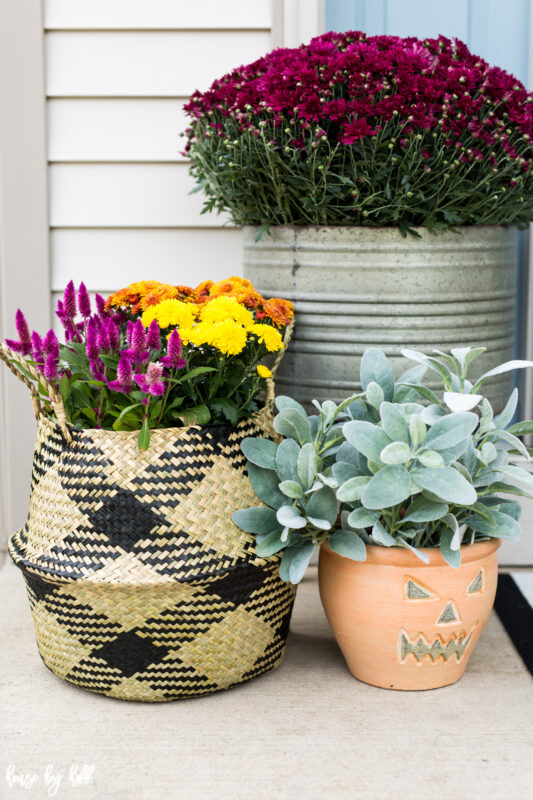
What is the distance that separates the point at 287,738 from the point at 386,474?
0.45m

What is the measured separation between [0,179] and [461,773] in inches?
65.5

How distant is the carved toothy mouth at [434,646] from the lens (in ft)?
4.73

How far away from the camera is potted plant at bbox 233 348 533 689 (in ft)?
4.48

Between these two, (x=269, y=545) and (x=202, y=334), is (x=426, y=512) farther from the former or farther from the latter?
(x=202, y=334)

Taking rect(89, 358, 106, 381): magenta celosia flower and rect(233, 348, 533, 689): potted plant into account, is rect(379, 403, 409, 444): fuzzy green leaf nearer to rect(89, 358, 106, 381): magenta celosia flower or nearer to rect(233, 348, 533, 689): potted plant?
rect(233, 348, 533, 689): potted plant

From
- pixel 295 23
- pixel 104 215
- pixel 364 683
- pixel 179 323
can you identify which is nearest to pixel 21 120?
pixel 104 215

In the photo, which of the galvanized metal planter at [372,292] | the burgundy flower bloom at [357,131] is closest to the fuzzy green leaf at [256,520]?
the galvanized metal planter at [372,292]

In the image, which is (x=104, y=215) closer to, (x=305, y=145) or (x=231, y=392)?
(x=305, y=145)

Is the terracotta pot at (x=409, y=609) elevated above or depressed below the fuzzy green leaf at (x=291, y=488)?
below

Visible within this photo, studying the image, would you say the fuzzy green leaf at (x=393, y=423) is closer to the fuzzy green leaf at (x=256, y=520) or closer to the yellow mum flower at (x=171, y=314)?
the fuzzy green leaf at (x=256, y=520)

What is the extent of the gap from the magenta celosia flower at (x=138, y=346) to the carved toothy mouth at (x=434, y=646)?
2.08 ft

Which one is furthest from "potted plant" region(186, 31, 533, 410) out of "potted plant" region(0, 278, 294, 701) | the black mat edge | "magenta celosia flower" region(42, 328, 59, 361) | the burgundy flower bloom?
"magenta celosia flower" region(42, 328, 59, 361)

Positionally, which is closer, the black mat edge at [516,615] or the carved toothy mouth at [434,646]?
the carved toothy mouth at [434,646]

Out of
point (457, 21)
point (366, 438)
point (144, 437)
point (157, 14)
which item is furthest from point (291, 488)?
point (457, 21)
